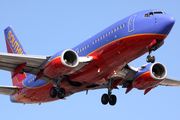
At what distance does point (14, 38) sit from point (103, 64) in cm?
1941

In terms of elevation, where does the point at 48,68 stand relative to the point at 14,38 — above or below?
below

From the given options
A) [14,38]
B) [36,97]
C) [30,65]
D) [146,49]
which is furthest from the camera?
[14,38]

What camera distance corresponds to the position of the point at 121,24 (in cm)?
2847

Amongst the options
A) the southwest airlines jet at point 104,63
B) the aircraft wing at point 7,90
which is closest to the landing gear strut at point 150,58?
the southwest airlines jet at point 104,63

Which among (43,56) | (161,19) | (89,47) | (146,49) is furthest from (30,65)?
(161,19)

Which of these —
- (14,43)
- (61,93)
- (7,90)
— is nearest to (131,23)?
(61,93)

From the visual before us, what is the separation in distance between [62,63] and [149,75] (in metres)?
9.99

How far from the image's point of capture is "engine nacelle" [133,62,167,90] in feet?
110

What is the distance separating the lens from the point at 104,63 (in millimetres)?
29406

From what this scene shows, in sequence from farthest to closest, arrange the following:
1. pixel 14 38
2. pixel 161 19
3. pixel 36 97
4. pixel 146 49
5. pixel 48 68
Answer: pixel 14 38, pixel 36 97, pixel 48 68, pixel 146 49, pixel 161 19

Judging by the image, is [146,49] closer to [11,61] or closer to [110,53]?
[110,53]

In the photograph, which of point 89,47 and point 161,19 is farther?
point 89,47

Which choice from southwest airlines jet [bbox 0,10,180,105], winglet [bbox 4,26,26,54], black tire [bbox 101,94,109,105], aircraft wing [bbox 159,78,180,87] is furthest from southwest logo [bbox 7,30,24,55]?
aircraft wing [bbox 159,78,180,87]

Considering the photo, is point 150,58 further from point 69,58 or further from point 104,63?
point 69,58
